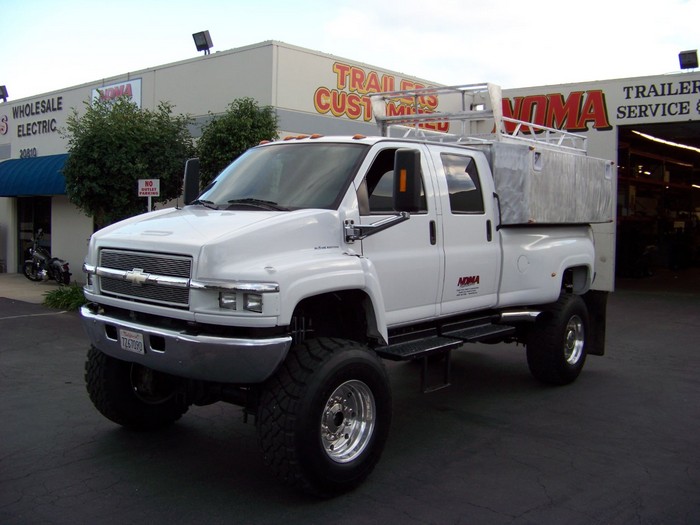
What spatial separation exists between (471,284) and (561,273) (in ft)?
5.21

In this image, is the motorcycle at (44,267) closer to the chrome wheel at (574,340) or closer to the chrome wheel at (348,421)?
the chrome wheel at (574,340)

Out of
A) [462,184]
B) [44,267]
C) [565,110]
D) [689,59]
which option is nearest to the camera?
[462,184]

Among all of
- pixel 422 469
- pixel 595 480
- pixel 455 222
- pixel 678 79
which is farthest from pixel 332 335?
pixel 678 79

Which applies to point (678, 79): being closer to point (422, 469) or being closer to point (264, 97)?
point (264, 97)

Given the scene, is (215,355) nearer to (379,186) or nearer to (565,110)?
(379,186)

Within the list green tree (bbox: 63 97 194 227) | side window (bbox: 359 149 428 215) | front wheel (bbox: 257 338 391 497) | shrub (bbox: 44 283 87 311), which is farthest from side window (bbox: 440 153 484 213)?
shrub (bbox: 44 283 87 311)

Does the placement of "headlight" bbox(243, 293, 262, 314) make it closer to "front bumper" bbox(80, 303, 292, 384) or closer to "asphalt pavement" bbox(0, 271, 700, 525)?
"front bumper" bbox(80, 303, 292, 384)

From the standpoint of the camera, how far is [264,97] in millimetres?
13422

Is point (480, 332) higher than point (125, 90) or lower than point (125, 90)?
lower

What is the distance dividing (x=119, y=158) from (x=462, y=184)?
8.12 m

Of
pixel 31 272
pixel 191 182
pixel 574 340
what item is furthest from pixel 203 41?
pixel 574 340

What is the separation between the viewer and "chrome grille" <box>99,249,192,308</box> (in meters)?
4.34

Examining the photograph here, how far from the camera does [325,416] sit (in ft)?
15.0

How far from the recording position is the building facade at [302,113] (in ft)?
45.4
